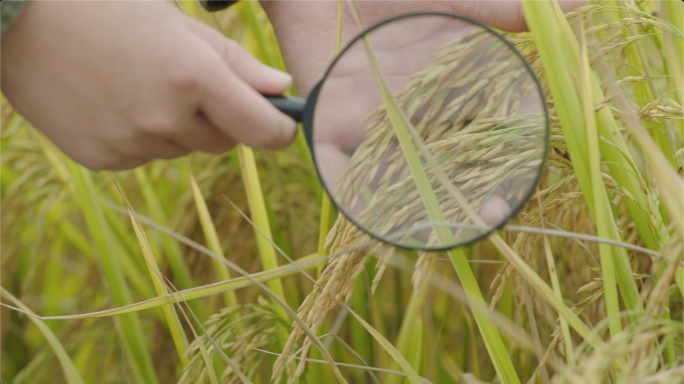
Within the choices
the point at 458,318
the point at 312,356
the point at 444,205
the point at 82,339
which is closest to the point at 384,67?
the point at 444,205

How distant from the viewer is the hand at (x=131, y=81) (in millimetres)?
402

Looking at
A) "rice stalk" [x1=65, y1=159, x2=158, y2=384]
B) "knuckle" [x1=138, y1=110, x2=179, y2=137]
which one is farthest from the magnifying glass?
"rice stalk" [x1=65, y1=159, x2=158, y2=384]

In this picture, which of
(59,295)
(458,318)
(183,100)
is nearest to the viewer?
(183,100)

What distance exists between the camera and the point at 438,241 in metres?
0.45

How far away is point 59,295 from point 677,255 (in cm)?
167

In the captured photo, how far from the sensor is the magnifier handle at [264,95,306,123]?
1.57 feet

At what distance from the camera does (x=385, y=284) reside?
4.39ft

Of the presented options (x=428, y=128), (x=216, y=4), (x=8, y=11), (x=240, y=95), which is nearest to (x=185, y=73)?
(x=240, y=95)

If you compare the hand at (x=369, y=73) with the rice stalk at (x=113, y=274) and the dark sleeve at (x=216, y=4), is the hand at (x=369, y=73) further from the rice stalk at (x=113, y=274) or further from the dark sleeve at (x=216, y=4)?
the rice stalk at (x=113, y=274)

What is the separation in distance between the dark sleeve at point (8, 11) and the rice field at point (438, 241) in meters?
0.21

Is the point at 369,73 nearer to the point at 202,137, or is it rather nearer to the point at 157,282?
the point at 202,137

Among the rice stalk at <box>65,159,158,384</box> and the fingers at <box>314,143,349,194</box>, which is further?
the rice stalk at <box>65,159,158,384</box>

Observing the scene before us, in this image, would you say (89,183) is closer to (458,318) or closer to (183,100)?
(183,100)

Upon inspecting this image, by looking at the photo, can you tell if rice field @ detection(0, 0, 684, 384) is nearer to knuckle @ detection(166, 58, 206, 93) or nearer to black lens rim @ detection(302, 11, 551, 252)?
black lens rim @ detection(302, 11, 551, 252)
